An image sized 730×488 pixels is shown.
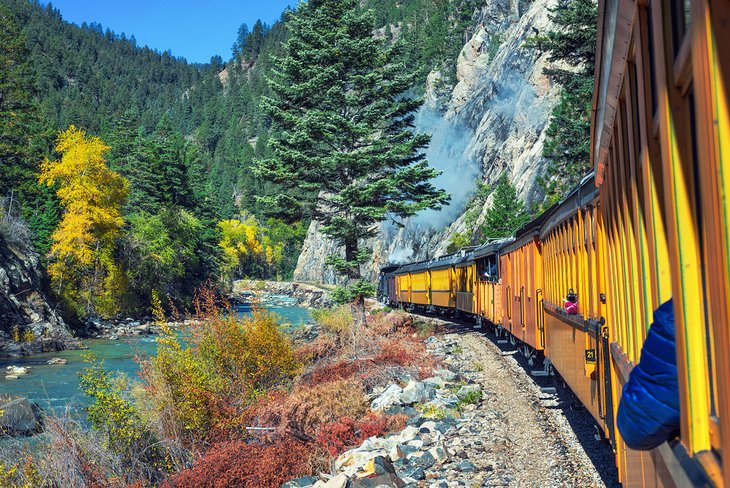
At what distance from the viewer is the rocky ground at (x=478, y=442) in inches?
323

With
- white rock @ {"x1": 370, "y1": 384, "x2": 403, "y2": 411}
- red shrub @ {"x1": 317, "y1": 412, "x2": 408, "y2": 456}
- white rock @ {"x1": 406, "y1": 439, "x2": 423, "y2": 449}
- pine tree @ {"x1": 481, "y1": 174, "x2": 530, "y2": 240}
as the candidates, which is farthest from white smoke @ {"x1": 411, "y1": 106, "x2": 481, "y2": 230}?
white rock @ {"x1": 406, "y1": 439, "x2": 423, "y2": 449}

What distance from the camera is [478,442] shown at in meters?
9.73

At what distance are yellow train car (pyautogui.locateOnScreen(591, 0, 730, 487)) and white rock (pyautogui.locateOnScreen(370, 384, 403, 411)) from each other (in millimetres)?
9442

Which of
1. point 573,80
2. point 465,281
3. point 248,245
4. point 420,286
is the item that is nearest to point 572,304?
point 465,281

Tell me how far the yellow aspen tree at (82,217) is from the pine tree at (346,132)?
2336 centimetres

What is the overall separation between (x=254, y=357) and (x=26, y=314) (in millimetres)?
26894

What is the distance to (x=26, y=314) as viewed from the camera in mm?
36812

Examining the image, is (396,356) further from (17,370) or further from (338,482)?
(17,370)

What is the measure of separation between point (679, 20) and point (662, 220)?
3.00 ft

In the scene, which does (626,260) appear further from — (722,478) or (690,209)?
(722,478)

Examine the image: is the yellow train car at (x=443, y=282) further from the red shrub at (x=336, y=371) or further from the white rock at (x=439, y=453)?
the white rock at (x=439, y=453)

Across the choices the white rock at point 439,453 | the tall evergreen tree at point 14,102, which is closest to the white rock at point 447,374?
the white rock at point 439,453

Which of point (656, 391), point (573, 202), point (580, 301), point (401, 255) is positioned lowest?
point (656, 391)

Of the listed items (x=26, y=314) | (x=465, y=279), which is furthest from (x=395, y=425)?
(x=26, y=314)
